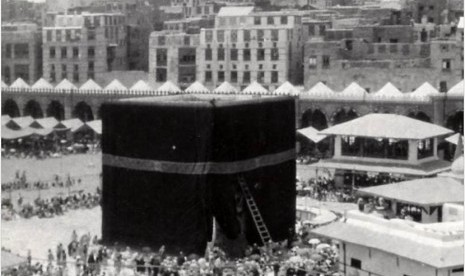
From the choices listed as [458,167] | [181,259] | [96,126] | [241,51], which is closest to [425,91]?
[241,51]

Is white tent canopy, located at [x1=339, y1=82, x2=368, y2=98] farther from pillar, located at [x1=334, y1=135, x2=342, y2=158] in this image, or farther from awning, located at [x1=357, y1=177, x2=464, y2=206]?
awning, located at [x1=357, y1=177, x2=464, y2=206]

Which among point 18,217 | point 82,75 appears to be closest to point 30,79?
point 82,75

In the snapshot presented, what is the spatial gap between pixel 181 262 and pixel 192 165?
3148 mm

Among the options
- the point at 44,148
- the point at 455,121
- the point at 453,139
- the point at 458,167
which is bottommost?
the point at 44,148

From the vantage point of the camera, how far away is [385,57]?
6512 cm

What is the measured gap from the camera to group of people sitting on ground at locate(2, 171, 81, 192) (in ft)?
137

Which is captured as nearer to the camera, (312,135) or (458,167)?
(458,167)

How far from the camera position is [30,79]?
78125 mm

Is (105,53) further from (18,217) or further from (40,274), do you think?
(40,274)

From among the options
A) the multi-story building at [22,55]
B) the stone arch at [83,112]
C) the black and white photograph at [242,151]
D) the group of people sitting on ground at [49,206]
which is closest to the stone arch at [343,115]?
the black and white photograph at [242,151]

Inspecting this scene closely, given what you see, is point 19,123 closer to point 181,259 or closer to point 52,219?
point 52,219

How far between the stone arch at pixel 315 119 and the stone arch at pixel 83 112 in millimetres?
16165

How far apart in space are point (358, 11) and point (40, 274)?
56.9 m

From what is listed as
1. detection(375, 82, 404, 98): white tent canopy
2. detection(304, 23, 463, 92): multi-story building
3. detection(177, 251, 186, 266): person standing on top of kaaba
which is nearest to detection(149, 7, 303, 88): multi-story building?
detection(304, 23, 463, 92): multi-story building
